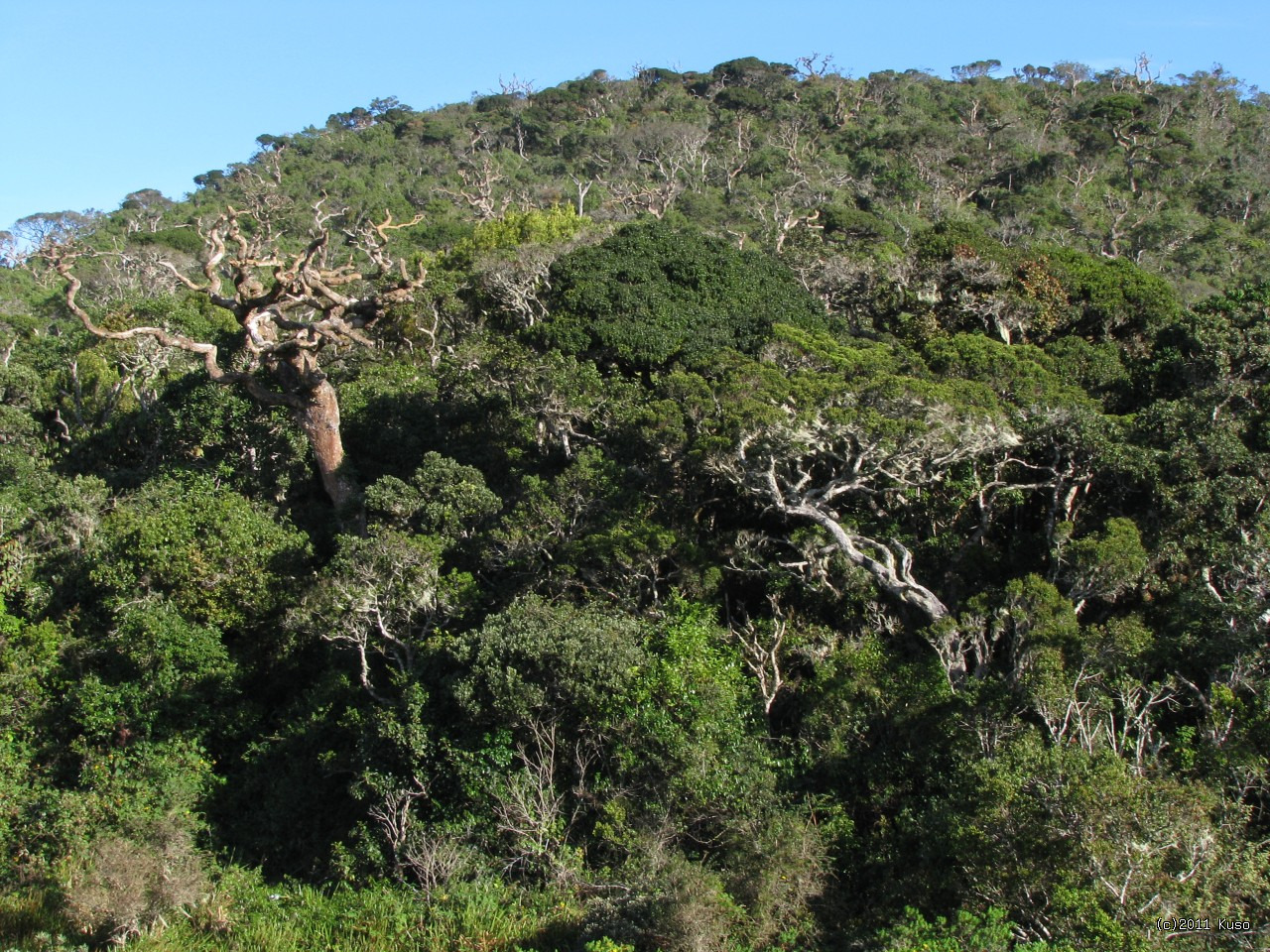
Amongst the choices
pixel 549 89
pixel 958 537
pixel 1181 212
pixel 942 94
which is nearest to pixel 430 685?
pixel 958 537

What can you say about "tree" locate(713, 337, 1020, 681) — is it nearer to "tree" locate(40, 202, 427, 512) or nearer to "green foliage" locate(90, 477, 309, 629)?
"tree" locate(40, 202, 427, 512)

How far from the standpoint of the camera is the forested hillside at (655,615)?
409 inches

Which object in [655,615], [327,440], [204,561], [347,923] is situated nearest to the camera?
[347,923]

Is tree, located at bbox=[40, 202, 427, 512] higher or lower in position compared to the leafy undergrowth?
higher

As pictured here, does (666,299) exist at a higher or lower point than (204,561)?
higher

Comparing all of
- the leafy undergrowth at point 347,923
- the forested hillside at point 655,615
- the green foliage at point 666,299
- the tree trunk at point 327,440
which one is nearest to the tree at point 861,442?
the forested hillside at point 655,615

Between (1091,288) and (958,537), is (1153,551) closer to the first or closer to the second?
(958,537)

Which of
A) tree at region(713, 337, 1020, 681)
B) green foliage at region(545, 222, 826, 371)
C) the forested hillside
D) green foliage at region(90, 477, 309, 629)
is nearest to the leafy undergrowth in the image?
Result: the forested hillside

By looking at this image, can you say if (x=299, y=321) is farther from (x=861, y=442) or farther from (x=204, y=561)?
(x=861, y=442)

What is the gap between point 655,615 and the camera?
1381 cm

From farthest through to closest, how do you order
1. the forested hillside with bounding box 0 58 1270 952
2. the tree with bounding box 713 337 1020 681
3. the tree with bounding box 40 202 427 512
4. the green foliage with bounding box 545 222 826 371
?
the green foliage with bounding box 545 222 826 371 < the tree with bounding box 40 202 427 512 < the tree with bounding box 713 337 1020 681 < the forested hillside with bounding box 0 58 1270 952

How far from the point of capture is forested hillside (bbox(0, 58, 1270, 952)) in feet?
34.1

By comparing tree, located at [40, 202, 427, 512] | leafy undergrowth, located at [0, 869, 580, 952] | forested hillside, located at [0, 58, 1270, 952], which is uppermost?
tree, located at [40, 202, 427, 512]

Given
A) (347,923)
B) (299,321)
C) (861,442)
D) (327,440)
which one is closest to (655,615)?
(861,442)
